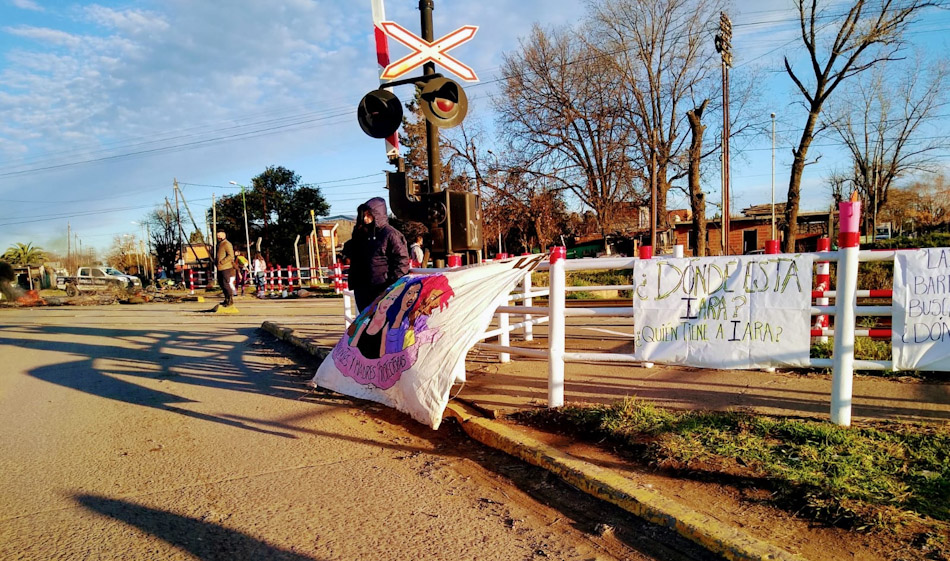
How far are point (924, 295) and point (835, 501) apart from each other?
1879mm

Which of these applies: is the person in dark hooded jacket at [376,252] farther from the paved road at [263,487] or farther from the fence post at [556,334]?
the fence post at [556,334]

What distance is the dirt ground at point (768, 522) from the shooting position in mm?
2404

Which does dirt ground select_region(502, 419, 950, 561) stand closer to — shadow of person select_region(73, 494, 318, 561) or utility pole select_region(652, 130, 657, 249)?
shadow of person select_region(73, 494, 318, 561)

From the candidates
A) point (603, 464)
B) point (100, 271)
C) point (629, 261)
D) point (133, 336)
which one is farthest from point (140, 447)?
point (100, 271)

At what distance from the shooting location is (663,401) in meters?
4.61

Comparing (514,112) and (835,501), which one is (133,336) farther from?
(514,112)

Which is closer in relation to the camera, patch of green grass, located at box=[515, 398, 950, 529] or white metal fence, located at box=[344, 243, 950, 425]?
patch of green grass, located at box=[515, 398, 950, 529]

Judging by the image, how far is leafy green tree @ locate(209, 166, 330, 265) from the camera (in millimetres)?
63719

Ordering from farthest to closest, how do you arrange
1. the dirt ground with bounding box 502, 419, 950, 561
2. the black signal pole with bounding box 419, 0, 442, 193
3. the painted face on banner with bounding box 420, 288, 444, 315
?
the black signal pole with bounding box 419, 0, 442, 193, the painted face on banner with bounding box 420, 288, 444, 315, the dirt ground with bounding box 502, 419, 950, 561

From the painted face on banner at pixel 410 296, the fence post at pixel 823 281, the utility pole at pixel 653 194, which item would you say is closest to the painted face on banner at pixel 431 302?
the painted face on banner at pixel 410 296

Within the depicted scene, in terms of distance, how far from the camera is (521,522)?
2986 millimetres

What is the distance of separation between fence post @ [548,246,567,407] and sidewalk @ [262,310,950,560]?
24 centimetres

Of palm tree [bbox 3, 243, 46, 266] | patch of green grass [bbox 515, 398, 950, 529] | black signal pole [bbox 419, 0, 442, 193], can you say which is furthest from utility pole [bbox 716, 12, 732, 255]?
palm tree [bbox 3, 243, 46, 266]

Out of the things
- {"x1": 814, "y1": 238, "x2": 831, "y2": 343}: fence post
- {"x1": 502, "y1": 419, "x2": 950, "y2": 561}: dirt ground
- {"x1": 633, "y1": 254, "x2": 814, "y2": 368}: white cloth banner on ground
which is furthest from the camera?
{"x1": 814, "y1": 238, "x2": 831, "y2": 343}: fence post
